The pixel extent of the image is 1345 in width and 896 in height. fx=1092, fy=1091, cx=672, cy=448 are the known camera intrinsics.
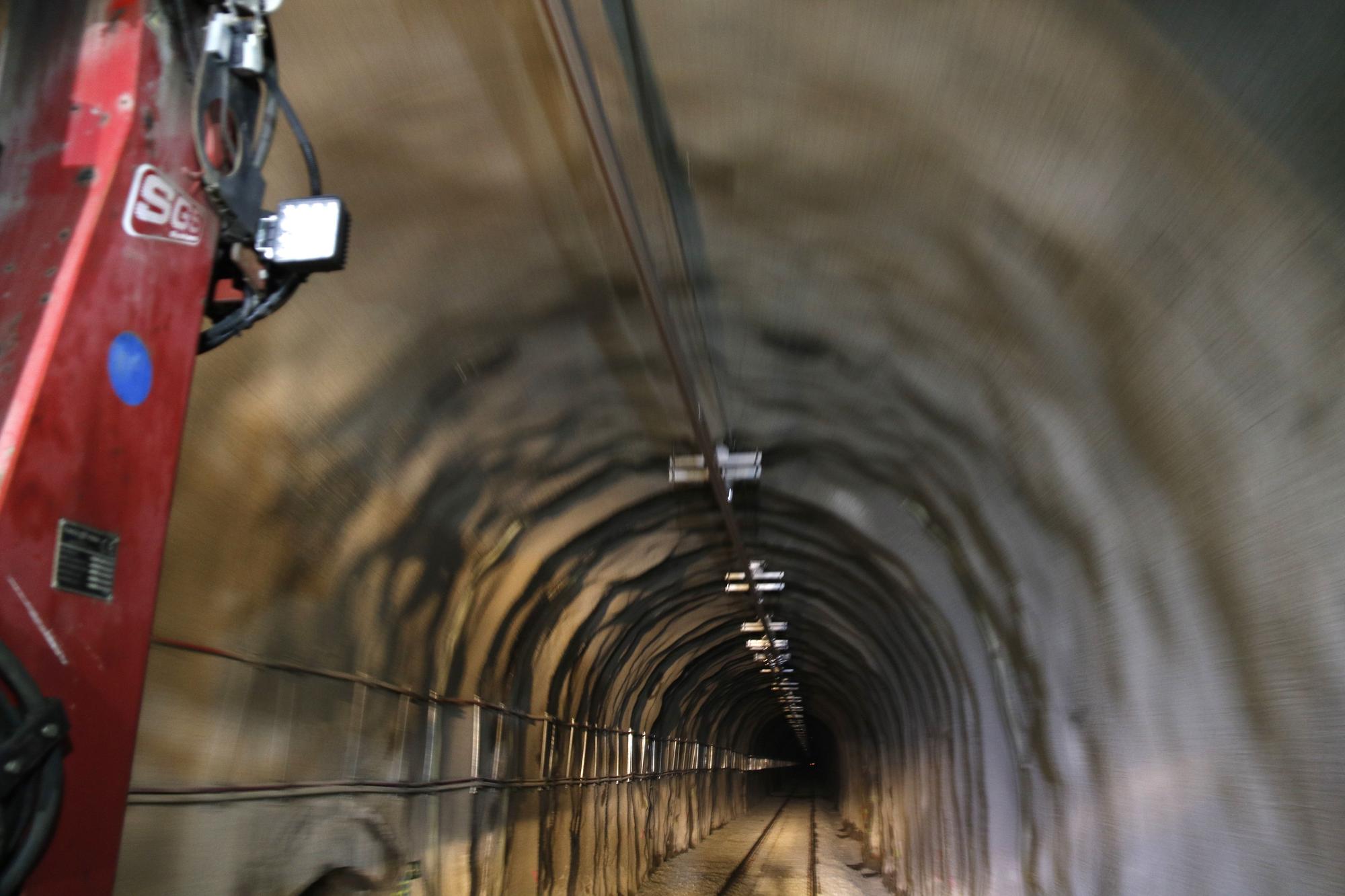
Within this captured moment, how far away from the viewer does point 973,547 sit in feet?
26.1

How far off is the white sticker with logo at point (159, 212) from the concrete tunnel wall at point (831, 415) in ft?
4.74

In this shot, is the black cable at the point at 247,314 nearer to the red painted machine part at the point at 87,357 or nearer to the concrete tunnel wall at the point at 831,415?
the red painted machine part at the point at 87,357

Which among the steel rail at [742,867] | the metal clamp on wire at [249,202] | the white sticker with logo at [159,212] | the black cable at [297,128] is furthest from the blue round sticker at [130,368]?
the steel rail at [742,867]

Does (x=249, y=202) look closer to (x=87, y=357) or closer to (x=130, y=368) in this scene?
(x=130, y=368)

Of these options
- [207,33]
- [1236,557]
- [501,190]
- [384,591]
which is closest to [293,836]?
[384,591]

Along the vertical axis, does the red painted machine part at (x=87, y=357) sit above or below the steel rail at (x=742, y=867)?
above

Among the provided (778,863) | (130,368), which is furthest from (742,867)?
(130,368)

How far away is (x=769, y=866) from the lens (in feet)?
65.9

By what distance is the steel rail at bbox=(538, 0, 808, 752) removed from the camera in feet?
13.8

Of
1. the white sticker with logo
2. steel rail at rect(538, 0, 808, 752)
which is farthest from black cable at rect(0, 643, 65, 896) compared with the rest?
steel rail at rect(538, 0, 808, 752)

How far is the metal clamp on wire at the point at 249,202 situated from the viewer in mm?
3365

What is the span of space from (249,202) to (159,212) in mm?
440

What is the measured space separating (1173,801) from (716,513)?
6903 mm

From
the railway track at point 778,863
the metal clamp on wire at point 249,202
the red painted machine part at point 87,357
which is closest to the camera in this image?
the red painted machine part at point 87,357
